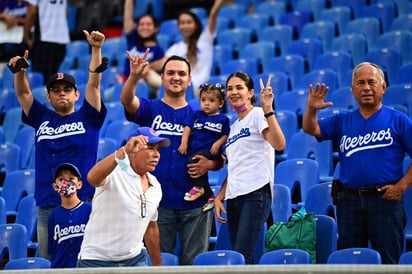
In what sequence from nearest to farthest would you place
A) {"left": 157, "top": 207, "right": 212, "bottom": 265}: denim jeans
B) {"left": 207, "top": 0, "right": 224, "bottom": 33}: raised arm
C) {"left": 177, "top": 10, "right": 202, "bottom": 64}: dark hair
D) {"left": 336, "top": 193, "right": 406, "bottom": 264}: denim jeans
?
{"left": 336, "top": 193, "right": 406, "bottom": 264}: denim jeans → {"left": 157, "top": 207, "right": 212, "bottom": 265}: denim jeans → {"left": 177, "top": 10, "right": 202, "bottom": 64}: dark hair → {"left": 207, "top": 0, "right": 224, "bottom": 33}: raised arm

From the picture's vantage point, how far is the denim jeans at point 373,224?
651 centimetres

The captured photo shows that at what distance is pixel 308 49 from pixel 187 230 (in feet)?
15.6

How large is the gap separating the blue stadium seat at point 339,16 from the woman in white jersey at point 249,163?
5.25m

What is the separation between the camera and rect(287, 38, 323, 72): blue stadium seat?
37.3 feet

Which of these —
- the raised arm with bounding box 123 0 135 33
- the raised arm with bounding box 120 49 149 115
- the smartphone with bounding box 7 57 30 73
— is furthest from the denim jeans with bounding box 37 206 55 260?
the raised arm with bounding box 123 0 135 33

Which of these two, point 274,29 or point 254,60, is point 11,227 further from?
point 274,29

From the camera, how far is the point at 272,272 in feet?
15.6

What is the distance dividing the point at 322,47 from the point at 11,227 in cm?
518

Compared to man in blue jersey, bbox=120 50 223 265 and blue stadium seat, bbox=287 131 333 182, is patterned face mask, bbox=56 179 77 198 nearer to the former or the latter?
man in blue jersey, bbox=120 50 223 265

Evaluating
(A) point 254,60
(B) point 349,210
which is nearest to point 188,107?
(B) point 349,210

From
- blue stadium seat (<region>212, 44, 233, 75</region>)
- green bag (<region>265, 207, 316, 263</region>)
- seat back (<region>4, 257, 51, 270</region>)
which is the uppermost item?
blue stadium seat (<region>212, 44, 233, 75</region>)

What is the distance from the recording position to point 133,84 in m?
7.02

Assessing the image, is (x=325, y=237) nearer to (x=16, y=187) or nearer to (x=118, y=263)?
(x=118, y=263)

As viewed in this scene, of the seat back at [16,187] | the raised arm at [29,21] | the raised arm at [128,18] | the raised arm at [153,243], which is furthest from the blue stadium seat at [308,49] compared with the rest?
the raised arm at [153,243]
